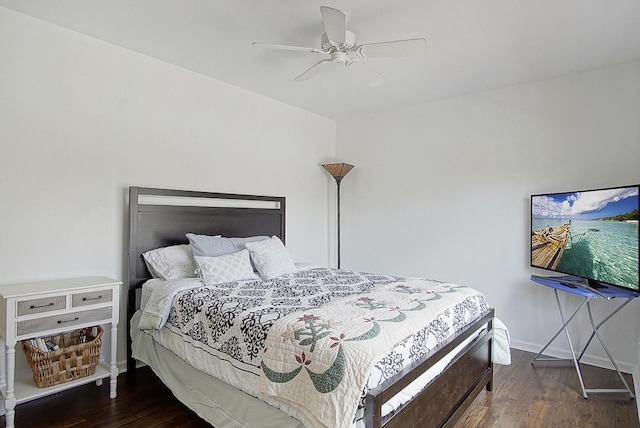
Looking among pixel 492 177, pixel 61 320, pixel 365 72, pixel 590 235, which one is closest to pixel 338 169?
pixel 492 177

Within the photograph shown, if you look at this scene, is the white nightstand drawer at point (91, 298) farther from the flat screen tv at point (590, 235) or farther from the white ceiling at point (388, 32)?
the flat screen tv at point (590, 235)

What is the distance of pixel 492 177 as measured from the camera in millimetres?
3816

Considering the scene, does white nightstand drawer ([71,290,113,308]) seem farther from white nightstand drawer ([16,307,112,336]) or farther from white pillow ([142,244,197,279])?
white pillow ([142,244,197,279])

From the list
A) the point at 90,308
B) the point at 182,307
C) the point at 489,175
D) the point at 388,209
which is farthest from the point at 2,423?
the point at 489,175

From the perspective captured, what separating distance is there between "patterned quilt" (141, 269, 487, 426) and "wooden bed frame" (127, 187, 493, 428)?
0.07m

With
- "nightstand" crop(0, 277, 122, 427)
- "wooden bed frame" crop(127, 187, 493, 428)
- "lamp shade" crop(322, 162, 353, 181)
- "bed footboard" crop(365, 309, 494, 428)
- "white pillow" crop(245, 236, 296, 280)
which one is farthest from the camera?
"lamp shade" crop(322, 162, 353, 181)

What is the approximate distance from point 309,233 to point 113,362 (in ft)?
8.81

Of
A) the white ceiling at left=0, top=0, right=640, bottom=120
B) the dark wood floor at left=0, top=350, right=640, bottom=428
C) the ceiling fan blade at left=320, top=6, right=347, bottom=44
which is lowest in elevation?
the dark wood floor at left=0, top=350, right=640, bottom=428

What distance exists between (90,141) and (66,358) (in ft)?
5.14

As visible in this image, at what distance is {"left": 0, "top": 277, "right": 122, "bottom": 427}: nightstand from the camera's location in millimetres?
2127

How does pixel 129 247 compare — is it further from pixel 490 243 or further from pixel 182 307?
pixel 490 243

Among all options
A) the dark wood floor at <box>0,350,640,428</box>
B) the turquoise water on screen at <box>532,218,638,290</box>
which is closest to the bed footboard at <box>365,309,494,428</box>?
the dark wood floor at <box>0,350,640,428</box>

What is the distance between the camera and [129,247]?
2957 mm

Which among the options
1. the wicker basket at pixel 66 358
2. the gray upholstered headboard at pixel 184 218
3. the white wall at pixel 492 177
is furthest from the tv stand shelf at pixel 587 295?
the wicker basket at pixel 66 358
